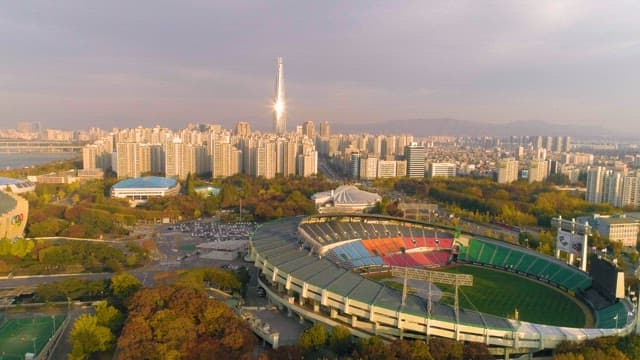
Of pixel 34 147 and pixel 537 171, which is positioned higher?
pixel 537 171

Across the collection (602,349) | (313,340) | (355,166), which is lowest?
(313,340)

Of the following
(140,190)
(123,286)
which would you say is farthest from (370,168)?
(123,286)

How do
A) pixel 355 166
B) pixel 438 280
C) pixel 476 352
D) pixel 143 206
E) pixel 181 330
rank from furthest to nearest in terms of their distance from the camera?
pixel 355 166
pixel 143 206
pixel 438 280
pixel 181 330
pixel 476 352

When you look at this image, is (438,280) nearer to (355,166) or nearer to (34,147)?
(355,166)

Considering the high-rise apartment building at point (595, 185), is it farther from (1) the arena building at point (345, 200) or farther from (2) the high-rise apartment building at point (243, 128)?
(2) the high-rise apartment building at point (243, 128)

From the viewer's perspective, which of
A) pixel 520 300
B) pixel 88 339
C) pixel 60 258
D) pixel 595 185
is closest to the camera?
pixel 88 339

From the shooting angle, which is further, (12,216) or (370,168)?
(370,168)

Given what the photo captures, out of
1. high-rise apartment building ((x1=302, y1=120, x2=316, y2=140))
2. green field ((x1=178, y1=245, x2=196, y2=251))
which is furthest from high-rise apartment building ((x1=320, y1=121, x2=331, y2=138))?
green field ((x1=178, y1=245, x2=196, y2=251))
